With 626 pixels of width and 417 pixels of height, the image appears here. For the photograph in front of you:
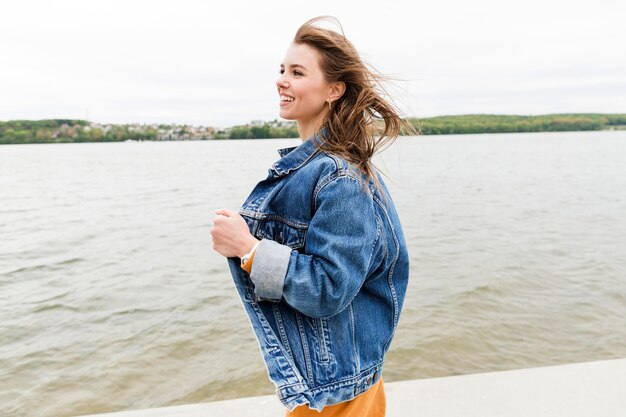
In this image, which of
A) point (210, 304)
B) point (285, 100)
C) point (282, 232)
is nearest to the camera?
point (282, 232)

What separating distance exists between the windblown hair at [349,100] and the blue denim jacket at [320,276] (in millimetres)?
57

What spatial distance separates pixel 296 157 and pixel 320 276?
0.37m

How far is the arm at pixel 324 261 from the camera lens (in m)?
1.35

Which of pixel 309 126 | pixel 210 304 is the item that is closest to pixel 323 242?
pixel 309 126

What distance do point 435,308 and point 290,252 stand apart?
5.84m

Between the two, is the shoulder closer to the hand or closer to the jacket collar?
the jacket collar

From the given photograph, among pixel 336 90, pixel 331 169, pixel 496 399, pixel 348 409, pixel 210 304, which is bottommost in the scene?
pixel 210 304

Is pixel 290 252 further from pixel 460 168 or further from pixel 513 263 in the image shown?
pixel 460 168

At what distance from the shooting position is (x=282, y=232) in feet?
4.85

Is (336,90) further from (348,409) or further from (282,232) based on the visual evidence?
(348,409)

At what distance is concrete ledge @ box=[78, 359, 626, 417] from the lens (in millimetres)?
2658

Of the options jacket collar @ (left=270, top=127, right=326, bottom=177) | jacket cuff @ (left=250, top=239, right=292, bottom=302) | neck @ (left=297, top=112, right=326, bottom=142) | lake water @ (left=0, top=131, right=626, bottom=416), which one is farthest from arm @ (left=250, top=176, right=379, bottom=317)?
lake water @ (left=0, top=131, right=626, bottom=416)

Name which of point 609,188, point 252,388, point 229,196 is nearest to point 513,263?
point 252,388

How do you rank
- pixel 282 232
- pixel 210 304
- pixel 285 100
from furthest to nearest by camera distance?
1. pixel 210 304
2. pixel 285 100
3. pixel 282 232
